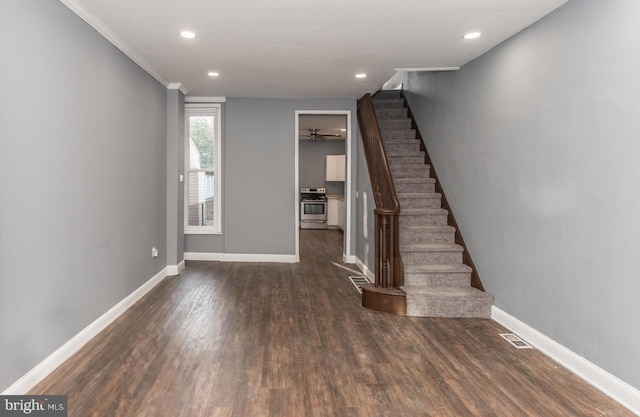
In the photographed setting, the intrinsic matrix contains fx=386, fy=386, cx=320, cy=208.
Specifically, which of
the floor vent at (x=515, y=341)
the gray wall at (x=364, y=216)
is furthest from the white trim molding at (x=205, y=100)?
the floor vent at (x=515, y=341)

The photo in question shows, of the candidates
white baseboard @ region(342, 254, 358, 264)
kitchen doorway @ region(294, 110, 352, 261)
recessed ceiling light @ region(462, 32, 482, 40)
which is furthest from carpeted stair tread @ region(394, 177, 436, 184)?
kitchen doorway @ region(294, 110, 352, 261)

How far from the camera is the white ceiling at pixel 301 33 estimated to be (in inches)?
109

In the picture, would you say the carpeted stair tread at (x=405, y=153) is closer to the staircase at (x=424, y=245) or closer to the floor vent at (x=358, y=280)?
the staircase at (x=424, y=245)

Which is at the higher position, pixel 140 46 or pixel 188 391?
pixel 140 46

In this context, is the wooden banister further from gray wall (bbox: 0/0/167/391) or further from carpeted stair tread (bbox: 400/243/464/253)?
gray wall (bbox: 0/0/167/391)

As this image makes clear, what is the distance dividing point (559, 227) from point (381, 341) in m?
1.55

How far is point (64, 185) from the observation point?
2.64 metres

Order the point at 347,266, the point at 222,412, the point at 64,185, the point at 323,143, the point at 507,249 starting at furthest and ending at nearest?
the point at 323,143
the point at 347,266
the point at 507,249
the point at 64,185
the point at 222,412

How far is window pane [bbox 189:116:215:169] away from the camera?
5934 mm

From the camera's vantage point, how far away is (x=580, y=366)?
2.52 m

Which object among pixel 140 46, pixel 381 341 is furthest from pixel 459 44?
pixel 140 46

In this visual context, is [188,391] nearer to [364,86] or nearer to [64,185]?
[64,185]

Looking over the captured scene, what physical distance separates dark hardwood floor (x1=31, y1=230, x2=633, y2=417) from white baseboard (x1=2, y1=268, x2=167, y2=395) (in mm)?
61

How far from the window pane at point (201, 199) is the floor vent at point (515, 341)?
4.36 m
